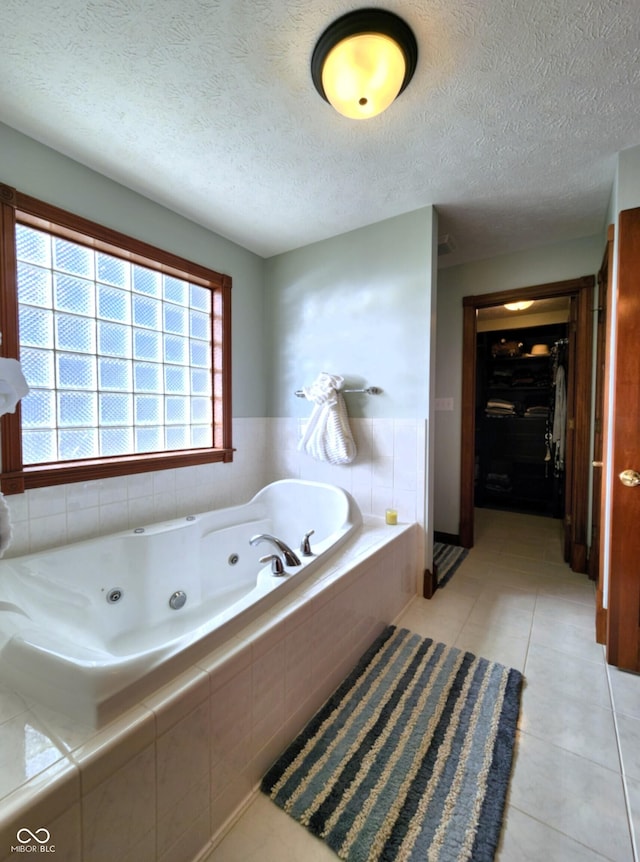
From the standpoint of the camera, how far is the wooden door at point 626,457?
1492mm

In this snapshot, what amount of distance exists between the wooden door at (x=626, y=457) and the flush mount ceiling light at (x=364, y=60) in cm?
117

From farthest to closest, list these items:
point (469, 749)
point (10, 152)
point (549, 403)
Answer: point (549, 403), point (10, 152), point (469, 749)

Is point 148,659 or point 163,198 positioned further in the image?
point 163,198

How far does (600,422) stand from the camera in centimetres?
199

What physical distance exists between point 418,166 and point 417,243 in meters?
0.45

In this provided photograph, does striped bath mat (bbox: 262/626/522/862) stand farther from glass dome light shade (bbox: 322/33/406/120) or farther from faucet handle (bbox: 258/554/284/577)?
glass dome light shade (bbox: 322/33/406/120)

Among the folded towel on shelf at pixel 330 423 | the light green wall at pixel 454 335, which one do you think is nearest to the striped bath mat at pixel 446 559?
the light green wall at pixel 454 335

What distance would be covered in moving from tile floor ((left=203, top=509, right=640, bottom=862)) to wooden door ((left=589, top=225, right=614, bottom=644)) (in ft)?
0.53

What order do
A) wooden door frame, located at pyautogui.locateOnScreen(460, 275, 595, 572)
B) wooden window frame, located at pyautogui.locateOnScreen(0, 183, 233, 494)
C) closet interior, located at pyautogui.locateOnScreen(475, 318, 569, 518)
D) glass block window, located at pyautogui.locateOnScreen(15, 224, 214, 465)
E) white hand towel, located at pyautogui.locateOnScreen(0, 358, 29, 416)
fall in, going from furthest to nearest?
closet interior, located at pyautogui.locateOnScreen(475, 318, 569, 518)
wooden door frame, located at pyautogui.locateOnScreen(460, 275, 595, 572)
glass block window, located at pyautogui.locateOnScreen(15, 224, 214, 465)
wooden window frame, located at pyautogui.locateOnScreen(0, 183, 233, 494)
white hand towel, located at pyautogui.locateOnScreen(0, 358, 29, 416)

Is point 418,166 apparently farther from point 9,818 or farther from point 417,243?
point 9,818

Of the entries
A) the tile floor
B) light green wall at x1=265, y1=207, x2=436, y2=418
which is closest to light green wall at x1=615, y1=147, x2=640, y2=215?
light green wall at x1=265, y1=207, x2=436, y2=418

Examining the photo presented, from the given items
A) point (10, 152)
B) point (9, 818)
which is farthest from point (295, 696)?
point (10, 152)

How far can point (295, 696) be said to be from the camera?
47.2 inches

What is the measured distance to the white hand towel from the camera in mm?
810
